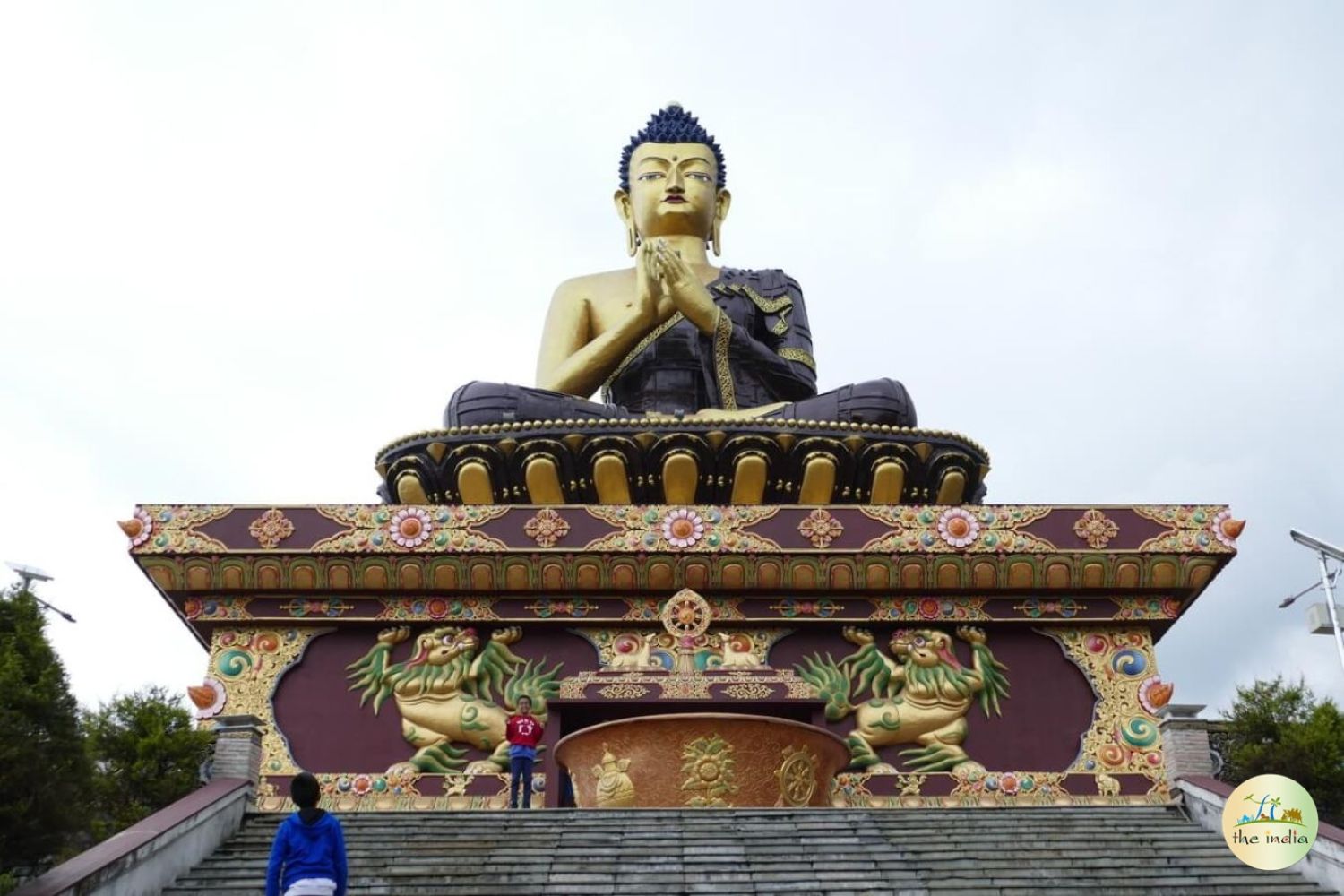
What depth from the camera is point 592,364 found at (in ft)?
39.7

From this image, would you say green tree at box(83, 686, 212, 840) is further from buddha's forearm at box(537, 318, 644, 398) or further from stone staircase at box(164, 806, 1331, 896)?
stone staircase at box(164, 806, 1331, 896)

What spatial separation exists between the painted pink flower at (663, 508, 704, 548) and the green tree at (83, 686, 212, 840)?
24.8 feet

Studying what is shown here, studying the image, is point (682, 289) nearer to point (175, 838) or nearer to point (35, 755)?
point (35, 755)

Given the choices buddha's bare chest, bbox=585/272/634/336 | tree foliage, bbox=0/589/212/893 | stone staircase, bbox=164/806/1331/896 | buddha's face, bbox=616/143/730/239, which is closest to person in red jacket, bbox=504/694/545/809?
stone staircase, bbox=164/806/1331/896

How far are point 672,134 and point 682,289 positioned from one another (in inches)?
105

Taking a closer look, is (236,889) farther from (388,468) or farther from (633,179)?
(633,179)

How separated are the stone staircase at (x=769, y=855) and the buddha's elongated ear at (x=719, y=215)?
773 centimetres

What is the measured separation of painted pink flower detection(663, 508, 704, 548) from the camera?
360 inches

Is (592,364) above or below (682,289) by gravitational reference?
below

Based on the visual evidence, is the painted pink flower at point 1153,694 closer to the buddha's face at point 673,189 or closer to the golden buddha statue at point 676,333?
the golden buddha statue at point 676,333

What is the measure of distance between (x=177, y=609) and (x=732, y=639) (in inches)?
138

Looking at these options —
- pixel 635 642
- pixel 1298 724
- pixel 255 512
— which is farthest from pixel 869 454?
pixel 1298 724

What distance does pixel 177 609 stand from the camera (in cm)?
948

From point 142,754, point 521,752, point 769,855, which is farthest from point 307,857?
point 142,754
